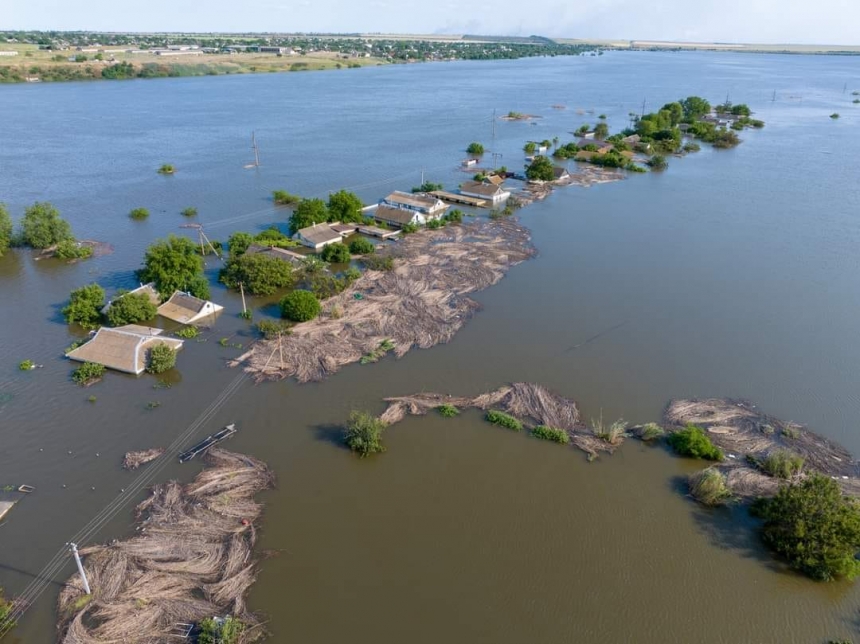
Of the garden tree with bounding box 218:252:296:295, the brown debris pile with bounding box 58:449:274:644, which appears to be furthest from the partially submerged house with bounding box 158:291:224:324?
the brown debris pile with bounding box 58:449:274:644

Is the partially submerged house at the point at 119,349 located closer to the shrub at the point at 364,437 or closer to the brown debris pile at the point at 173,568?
the brown debris pile at the point at 173,568

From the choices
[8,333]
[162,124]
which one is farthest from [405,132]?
[8,333]

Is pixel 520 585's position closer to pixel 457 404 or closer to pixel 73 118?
pixel 457 404

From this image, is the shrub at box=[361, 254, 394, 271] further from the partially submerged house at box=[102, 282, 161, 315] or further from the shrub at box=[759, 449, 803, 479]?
the shrub at box=[759, 449, 803, 479]

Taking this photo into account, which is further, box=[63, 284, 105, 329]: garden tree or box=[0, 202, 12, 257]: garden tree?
box=[0, 202, 12, 257]: garden tree

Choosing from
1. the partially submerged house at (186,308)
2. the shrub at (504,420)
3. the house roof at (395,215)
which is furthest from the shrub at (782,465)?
the house roof at (395,215)

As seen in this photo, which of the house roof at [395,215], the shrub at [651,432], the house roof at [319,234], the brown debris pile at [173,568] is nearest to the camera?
the brown debris pile at [173,568]
